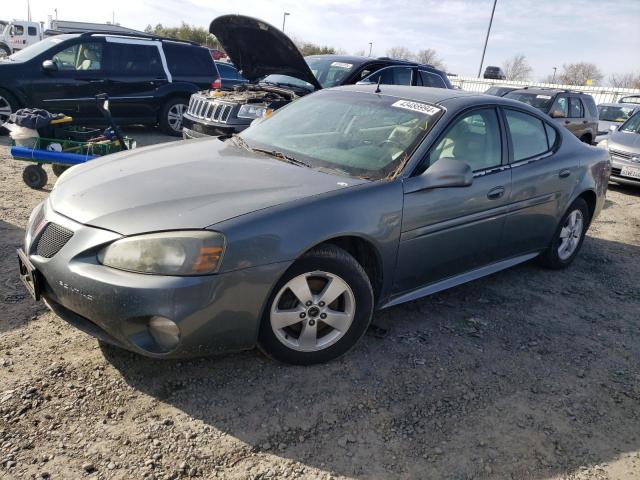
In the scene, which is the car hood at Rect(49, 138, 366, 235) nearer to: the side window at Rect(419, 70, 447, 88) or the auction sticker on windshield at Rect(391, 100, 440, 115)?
the auction sticker on windshield at Rect(391, 100, 440, 115)

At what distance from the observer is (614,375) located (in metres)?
3.28

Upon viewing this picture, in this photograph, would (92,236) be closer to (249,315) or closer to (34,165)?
(249,315)

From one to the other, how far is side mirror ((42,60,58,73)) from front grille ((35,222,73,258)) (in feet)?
22.8

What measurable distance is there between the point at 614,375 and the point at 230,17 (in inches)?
228

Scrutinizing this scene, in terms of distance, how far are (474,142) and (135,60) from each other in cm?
780

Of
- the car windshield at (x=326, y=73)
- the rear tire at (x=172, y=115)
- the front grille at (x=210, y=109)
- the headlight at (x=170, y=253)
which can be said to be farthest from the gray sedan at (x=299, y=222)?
the rear tire at (x=172, y=115)

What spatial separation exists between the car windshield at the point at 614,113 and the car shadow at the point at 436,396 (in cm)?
1296

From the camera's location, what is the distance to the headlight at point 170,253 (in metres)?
2.44

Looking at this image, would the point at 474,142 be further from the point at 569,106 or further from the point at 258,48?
the point at 569,106

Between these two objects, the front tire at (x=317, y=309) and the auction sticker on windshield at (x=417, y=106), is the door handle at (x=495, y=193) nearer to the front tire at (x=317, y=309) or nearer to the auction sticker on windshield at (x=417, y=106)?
the auction sticker on windshield at (x=417, y=106)

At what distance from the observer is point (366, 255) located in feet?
10.4

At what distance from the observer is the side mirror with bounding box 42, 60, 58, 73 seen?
8.46 metres

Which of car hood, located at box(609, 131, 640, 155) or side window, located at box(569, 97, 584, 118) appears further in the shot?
side window, located at box(569, 97, 584, 118)

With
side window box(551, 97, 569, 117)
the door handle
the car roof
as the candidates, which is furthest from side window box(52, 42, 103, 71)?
side window box(551, 97, 569, 117)
